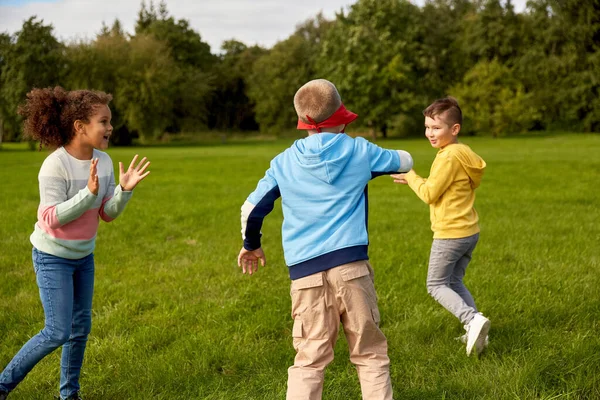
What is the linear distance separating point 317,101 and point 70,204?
1528 mm

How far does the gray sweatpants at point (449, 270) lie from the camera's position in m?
4.52

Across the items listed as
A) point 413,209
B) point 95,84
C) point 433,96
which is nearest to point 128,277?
point 413,209

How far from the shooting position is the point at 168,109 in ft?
171

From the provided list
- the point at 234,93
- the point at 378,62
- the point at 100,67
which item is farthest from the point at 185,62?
the point at 378,62

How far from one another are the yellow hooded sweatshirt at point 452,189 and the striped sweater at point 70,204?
6.95 ft

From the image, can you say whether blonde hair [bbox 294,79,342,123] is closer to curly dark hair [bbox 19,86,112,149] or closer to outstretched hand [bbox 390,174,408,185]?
outstretched hand [bbox 390,174,408,185]

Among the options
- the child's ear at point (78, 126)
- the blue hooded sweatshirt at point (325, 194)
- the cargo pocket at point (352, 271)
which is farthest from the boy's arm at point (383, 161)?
the child's ear at point (78, 126)

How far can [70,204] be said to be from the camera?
3.38 m

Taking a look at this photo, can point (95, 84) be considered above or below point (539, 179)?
above

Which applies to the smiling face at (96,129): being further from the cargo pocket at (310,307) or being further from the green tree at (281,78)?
the green tree at (281,78)

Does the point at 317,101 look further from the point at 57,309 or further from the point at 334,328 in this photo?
the point at 57,309

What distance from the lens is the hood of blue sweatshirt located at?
10.2 ft

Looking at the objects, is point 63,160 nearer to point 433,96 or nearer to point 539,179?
point 539,179

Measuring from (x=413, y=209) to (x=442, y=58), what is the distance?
55.3 metres
